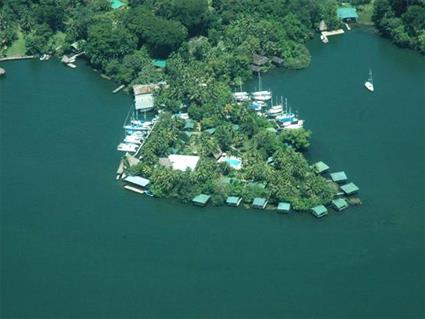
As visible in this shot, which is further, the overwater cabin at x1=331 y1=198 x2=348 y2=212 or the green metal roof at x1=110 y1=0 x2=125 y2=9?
the green metal roof at x1=110 y1=0 x2=125 y2=9

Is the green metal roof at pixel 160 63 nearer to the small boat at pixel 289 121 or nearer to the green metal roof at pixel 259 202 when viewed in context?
the small boat at pixel 289 121

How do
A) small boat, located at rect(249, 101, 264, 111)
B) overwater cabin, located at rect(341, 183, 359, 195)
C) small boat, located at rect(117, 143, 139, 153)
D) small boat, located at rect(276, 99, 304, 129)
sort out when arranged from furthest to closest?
1. small boat, located at rect(249, 101, 264, 111)
2. small boat, located at rect(276, 99, 304, 129)
3. small boat, located at rect(117, 143, 139, 153)
4. overwater cabin, located at rect(341, 183, 359, 195)

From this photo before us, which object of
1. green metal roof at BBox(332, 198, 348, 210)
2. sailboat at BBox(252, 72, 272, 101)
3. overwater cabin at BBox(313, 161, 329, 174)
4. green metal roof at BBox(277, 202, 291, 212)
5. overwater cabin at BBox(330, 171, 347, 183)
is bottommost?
green metal roof at BBox(277, 202, 291, 212)

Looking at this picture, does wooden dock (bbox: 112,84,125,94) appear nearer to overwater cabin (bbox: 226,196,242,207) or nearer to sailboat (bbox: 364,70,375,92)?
overwater cabin (bbox: 226,196,242,207)

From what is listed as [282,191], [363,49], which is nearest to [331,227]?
[282,191]

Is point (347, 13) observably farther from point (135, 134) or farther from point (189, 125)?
point (135, 134)

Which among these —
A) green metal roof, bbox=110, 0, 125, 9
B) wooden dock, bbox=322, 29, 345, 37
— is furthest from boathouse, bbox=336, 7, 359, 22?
green metal roof, bbox=110, 0, 125, 9

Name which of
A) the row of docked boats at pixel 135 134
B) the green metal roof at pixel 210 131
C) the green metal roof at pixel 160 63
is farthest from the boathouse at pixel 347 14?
the row of docked boats at pixel 135 134
